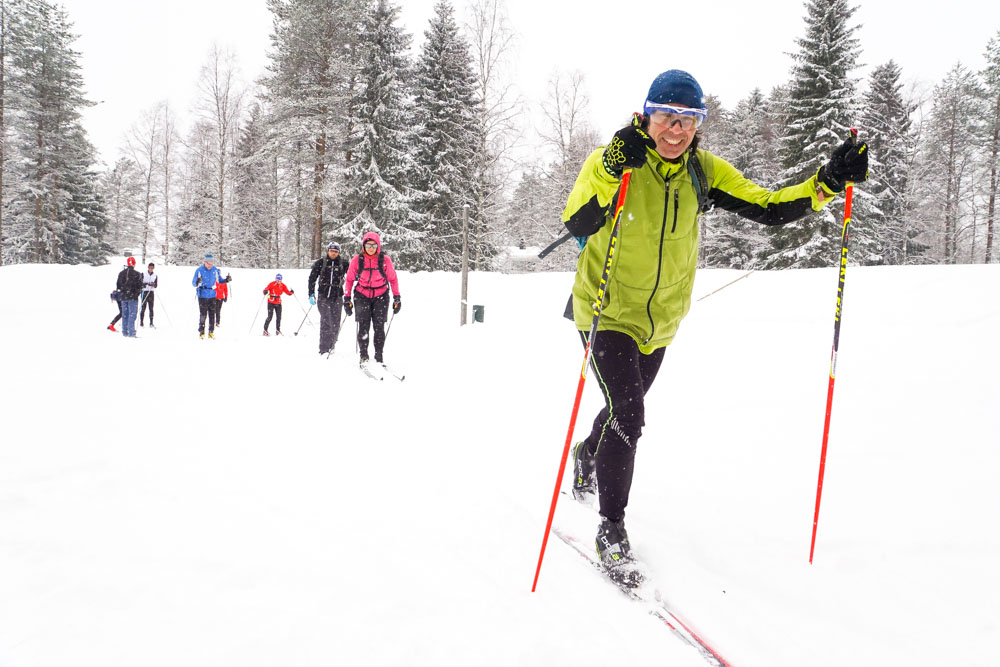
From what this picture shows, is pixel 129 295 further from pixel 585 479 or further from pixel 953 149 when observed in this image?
pixel 953 149

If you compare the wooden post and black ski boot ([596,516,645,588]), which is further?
the wooden post

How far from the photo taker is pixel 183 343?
32.1 ft

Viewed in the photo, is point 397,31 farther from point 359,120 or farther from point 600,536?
point 600,536

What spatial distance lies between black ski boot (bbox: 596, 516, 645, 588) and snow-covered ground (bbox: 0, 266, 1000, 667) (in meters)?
0.11

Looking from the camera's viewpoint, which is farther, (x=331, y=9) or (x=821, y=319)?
(x=331, y=9)

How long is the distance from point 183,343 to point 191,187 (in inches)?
1220

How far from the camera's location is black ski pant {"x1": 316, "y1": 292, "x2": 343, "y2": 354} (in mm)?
9186

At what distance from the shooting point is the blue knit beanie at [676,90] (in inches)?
91.3

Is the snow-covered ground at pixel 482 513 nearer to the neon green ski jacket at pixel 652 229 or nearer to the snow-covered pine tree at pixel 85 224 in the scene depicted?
the neon green ski jacket at pixel 652 229

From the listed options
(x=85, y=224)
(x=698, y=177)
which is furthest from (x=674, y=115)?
(x=85, y=224)

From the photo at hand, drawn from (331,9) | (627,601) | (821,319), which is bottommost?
(627,601)

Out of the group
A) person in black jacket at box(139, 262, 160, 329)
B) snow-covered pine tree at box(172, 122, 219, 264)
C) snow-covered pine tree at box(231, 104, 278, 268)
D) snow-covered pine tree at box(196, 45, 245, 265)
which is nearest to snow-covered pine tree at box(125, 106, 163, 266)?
snow-covered pine tree at box(172, 122, 219, 264)

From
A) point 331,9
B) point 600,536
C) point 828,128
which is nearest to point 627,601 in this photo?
point 600,536

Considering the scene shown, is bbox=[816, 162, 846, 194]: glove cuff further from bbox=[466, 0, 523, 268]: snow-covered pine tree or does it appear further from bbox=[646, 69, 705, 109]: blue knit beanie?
bbox=[466, 0, 523, 268]: snow-covered pine tree
